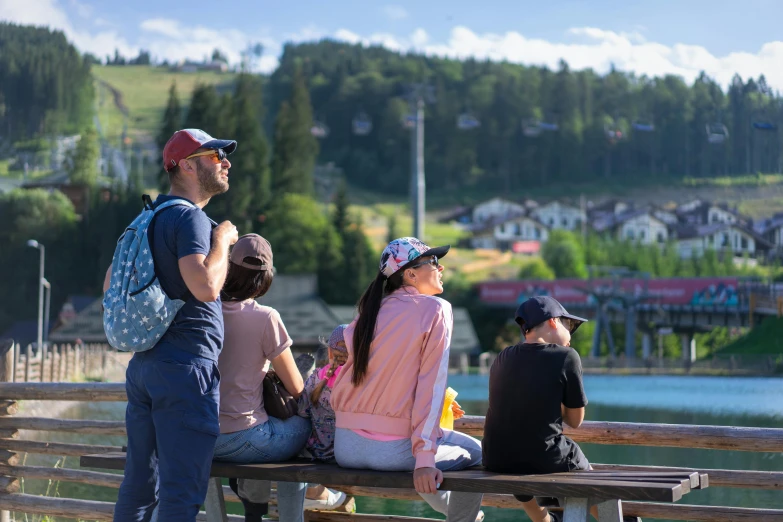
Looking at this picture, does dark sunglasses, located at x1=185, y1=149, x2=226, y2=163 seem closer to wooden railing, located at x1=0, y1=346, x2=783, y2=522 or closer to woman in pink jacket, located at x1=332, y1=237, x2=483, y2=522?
woman in pink jacket, located at x1=332, y1=237, x2=483, y2=522

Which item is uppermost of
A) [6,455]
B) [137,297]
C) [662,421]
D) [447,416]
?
[137,297]

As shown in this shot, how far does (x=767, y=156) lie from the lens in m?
101

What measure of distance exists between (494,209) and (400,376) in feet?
433

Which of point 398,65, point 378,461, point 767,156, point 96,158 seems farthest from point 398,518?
point 398,65

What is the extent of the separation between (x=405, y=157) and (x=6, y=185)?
174ft

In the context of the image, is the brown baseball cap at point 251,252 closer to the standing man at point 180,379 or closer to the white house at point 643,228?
the standing man at point 180,379

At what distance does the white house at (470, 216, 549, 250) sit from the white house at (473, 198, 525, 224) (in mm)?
2591

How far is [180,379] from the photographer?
372cm

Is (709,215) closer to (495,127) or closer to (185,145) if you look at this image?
(495,127)

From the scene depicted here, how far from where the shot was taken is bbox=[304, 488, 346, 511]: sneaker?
16.4 ft

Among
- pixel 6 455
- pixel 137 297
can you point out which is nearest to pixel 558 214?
pixel 6 455

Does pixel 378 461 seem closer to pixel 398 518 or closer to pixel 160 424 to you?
pixel 160 424

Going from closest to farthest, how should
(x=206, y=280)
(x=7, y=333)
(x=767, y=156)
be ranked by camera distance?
1. (x=206, y=280)
2. (x=7, y=333)
3. (x=767, y=156)

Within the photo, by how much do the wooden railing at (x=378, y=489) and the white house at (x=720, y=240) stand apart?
352ft
